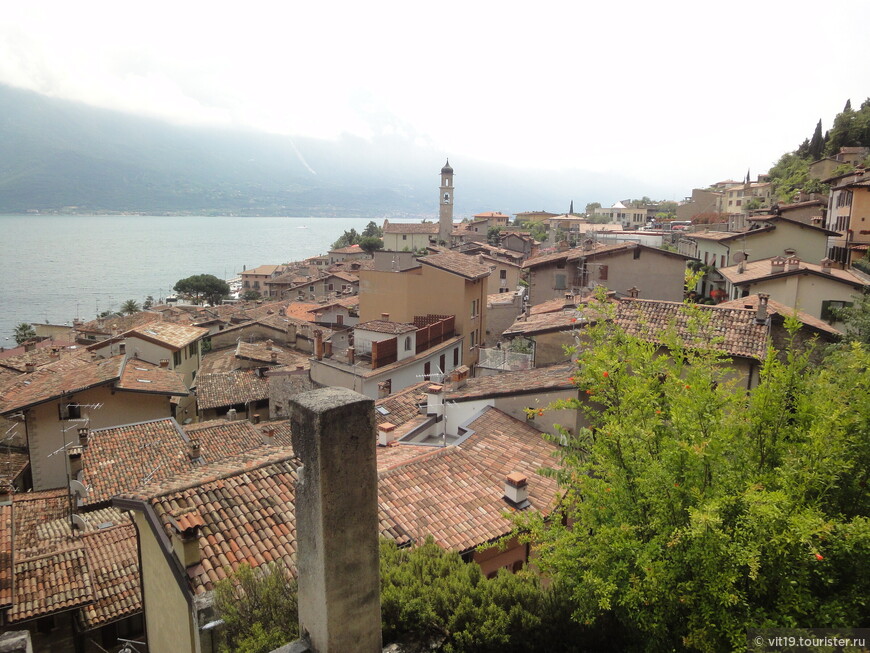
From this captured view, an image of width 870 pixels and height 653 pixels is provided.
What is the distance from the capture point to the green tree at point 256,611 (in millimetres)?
5465

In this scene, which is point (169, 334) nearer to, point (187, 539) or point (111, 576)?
point (111, 576)

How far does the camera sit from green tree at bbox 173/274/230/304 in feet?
285

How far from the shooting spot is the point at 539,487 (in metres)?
11.0

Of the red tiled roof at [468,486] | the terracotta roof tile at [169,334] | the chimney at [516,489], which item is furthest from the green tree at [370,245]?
the chimney at [516,489]

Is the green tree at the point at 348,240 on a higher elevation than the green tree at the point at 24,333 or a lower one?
higher

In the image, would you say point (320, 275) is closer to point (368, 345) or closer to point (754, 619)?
point (368, 345)

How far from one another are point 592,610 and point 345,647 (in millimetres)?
2332

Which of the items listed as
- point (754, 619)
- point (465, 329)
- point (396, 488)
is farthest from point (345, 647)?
point (465, 329)

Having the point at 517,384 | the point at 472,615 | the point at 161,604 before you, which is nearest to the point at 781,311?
the point at 517,384

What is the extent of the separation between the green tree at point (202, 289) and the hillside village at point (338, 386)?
129ft

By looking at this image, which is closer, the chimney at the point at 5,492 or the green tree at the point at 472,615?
the green tree at the point at 472,615

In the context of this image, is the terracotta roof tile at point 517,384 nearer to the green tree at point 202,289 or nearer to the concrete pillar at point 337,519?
the concrete pillar at point 337,519

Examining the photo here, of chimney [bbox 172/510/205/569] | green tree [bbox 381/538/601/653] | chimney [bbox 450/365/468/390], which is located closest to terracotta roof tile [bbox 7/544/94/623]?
chimney [bbox 172/510/205/569]

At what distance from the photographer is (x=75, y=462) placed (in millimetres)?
17078
